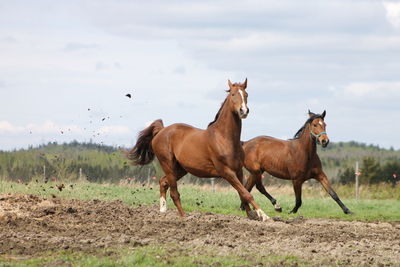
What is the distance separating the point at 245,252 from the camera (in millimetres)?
9938

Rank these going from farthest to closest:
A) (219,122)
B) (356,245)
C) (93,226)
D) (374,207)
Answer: (374,207) < (219,122) < (93,226) < (356,245)

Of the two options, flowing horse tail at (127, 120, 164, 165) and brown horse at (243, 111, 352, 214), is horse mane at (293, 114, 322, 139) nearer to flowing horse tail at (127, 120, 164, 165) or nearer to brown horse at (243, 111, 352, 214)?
brown horse at (243, 111, 352, 214)

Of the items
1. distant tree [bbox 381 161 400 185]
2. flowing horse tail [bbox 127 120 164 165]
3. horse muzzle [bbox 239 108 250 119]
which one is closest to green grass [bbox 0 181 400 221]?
flowing horse tail [bbox 127 120 164 165]

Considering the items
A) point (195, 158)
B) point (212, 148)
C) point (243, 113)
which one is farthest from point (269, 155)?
point (243, 113)

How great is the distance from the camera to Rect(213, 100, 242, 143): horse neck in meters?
14.0

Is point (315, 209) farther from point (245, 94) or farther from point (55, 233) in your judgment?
point (55, 233)

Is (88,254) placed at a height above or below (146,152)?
below

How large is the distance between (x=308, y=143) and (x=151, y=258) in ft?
31.4

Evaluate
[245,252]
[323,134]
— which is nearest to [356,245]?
[245,252]

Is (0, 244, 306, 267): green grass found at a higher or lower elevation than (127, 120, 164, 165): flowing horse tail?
lower

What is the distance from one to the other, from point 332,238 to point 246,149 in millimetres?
8215

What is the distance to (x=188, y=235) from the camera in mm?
11516

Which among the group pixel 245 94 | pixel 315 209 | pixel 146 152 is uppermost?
pixel 245 94

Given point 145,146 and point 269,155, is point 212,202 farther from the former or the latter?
point 145,146
